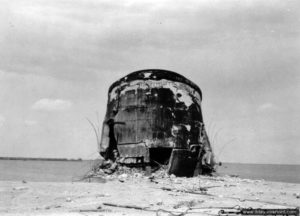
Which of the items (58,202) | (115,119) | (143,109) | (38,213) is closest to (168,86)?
(143,109)

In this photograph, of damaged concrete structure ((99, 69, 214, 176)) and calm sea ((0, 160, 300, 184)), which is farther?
calm sea ((0, 160, 300, 184))

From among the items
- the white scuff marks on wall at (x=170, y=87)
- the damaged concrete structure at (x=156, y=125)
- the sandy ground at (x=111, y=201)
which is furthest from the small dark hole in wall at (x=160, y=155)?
the sandy ground at (x=111, y=201)

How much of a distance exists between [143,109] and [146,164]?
5.69 ft

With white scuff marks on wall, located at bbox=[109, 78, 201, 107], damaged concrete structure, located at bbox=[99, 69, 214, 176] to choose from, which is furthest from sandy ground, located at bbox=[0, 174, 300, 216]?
white scuff marks on wall, located at bbox=[109, 78, 201, 107]

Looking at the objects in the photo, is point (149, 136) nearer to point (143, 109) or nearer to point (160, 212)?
point (143, 109)

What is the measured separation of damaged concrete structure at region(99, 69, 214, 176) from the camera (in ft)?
34.9

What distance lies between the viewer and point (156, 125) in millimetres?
10758

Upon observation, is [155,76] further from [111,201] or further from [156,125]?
[111,201]

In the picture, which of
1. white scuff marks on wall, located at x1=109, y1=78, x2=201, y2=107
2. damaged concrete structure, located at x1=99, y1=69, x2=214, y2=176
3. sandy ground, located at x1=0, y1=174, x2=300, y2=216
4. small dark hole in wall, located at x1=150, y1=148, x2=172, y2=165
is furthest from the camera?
white scuff marks on wall, located at x1=109, y1=78, x2=201, y2=107

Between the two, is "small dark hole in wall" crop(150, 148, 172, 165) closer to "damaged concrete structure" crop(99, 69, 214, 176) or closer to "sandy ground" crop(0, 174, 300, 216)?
"damaged concrete structure" crop(99, 69, 214, 176)

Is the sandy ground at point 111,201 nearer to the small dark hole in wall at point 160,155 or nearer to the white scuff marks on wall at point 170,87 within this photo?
the small dark hole in wall at point 160,155

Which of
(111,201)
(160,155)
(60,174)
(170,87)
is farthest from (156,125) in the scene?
(60,174)

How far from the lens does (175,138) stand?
1074 centimetres

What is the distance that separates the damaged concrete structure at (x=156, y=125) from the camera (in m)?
10.6
